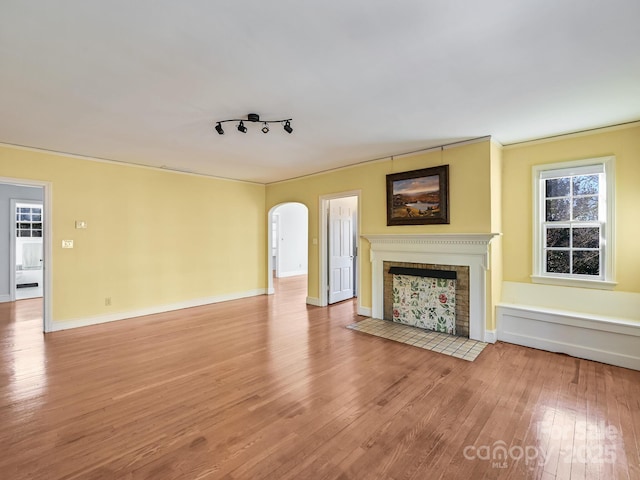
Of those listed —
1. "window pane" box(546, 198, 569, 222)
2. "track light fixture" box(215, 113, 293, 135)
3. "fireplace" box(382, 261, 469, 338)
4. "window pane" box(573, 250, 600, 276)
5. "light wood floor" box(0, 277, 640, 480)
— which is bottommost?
"light wood floor" box(0, 277, 640, 480)

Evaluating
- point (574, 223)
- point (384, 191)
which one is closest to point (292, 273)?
point (384, 191)

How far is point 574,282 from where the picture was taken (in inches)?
146

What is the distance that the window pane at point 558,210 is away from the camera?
3.82 meters

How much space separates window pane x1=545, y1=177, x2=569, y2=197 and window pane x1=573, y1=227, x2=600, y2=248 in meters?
0.47

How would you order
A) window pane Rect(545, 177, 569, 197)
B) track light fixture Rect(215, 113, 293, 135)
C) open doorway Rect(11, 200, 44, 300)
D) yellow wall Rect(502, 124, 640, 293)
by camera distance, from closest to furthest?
track light fixture Rect(215, 113, 293, 135), yellow wall Rect(502, 124, 640, 293), window pane Rect(545, 177, 569, 197), open doorway Rect(11, 200, 44, 300)

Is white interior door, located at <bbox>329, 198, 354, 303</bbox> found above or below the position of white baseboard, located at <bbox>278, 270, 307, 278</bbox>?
above

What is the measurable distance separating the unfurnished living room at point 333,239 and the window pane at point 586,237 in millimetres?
18

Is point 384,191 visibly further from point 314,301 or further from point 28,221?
point 28,221

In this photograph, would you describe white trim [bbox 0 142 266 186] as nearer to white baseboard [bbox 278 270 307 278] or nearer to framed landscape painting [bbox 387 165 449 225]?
framed landscape painting [bbox 387 165 449 225]

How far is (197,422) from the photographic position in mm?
2299

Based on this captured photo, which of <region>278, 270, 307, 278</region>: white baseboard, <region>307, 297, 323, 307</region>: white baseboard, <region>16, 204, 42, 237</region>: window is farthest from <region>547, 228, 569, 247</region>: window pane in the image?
<region>16, 204, 42, 237</region>: window

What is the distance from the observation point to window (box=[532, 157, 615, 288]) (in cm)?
353

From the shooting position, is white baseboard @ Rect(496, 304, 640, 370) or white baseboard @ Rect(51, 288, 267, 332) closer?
white baseboard @ Rect(496, 304, 640, 370)

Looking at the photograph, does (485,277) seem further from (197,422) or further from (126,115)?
(126,115)
